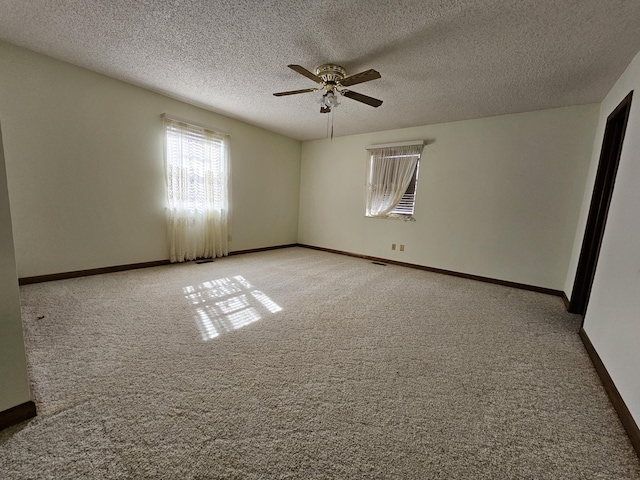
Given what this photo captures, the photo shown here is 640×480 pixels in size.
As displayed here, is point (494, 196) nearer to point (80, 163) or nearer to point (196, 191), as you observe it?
point (196, 191)

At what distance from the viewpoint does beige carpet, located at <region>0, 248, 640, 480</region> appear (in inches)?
39.6

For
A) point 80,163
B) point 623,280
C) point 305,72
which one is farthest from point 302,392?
point 80,163

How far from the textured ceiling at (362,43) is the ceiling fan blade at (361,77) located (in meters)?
0.20

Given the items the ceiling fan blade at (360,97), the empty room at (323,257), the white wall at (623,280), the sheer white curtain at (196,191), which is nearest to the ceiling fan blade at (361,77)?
the empty room at (323,257)

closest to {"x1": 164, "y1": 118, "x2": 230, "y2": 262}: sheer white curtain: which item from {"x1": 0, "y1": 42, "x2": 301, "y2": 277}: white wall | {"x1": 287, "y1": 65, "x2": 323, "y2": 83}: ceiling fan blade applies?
{"x1": 0, "y1": 42, "x2": 301, "y2": 277}: white wall

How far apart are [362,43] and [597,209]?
282 centimetres

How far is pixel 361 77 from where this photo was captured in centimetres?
228

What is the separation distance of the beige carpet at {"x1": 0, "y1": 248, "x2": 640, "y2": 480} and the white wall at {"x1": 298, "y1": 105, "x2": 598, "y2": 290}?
1.24 metres

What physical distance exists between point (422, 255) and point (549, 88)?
2573 millimetres

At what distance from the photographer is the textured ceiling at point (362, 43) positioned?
177 centimetres

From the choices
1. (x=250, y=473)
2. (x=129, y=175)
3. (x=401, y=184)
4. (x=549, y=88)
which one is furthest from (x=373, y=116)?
(x=250, y=473)

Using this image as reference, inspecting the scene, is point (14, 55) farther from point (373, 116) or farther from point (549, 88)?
point (549, 88)

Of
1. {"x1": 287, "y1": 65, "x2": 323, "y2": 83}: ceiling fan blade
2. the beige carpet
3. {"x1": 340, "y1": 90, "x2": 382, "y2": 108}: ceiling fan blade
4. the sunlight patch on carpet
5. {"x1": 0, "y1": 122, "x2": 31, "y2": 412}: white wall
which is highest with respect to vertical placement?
{"x1": 287, "y1": 65, "x2": 323, "y2": 83}: ceiling fan blade

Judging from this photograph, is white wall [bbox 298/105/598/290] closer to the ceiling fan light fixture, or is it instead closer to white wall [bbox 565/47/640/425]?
white wall [bbox 565/47/640/425]
